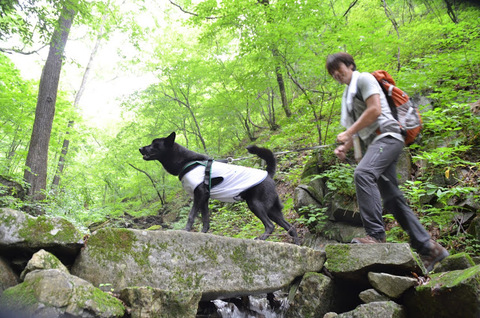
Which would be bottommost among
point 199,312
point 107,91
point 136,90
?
point 199,312

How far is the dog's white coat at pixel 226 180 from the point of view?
12.4 ft

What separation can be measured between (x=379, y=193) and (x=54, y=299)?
2.83 m

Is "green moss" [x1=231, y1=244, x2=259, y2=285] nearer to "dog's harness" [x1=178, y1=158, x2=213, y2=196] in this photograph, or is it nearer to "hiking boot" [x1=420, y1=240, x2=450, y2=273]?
"dog's harness" [x1=178, y1=158, x2=213, y2=196]

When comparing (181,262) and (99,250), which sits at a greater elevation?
(99,250)

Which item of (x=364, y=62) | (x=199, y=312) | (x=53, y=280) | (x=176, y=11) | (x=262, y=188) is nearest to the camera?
(x=53, y=280)

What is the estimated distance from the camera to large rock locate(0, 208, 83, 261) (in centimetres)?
251

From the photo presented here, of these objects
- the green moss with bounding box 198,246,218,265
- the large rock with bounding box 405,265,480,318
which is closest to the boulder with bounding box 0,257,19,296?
the green moss with bounding box 198,246,218,265

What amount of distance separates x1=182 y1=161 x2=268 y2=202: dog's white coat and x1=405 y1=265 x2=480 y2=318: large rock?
2.12 m

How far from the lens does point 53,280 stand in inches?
81.7

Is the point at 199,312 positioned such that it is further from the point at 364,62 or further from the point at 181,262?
the point at 364,62

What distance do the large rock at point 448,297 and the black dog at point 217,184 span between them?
181cm

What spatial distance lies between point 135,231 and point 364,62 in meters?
4.96

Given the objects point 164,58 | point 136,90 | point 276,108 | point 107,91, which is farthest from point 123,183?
point 107,91

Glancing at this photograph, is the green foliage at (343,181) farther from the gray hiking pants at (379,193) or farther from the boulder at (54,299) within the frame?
the boulder at (54,299)
